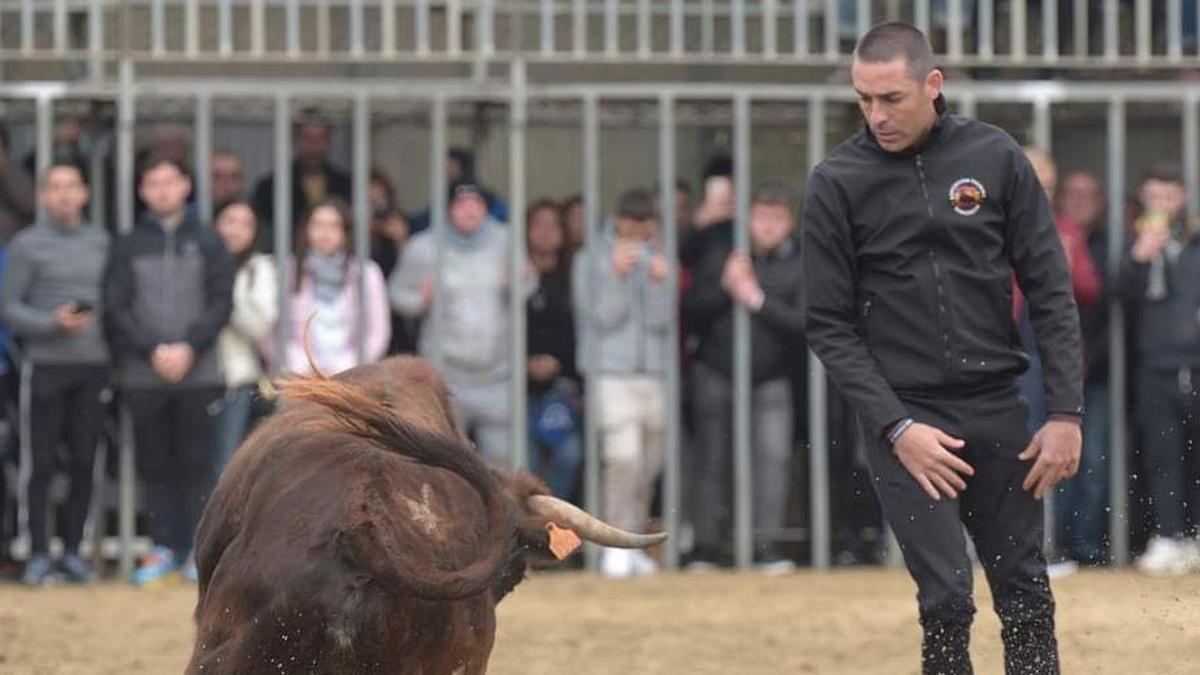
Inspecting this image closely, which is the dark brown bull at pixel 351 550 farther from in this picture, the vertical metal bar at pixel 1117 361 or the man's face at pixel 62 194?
the vertical metal bar at pixel 1117 361

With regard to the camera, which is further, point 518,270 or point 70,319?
point 518,270

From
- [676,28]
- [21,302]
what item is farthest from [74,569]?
[676,28]

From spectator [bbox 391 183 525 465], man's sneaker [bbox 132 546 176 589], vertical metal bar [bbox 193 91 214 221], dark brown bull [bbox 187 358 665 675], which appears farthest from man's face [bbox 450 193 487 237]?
dark brown bull [bbox 187 358 665 675]

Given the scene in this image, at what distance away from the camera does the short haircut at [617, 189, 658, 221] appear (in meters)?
12.5

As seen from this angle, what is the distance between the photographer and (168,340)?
12.1m

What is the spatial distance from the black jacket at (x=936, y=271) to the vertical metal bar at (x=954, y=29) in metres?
6.31

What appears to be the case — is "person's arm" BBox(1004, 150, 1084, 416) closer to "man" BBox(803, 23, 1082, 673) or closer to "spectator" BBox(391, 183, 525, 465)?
"man" BBox(803, 23, 1082, 673)

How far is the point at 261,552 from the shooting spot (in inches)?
219

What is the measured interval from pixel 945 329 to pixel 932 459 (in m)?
0.37

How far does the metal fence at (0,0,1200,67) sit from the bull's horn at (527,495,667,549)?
21.1 ft

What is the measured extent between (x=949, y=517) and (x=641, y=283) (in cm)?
628

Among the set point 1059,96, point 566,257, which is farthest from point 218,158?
point 1059,96

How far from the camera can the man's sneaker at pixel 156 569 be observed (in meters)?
12.0

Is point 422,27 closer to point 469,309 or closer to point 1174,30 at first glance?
point 469,309
